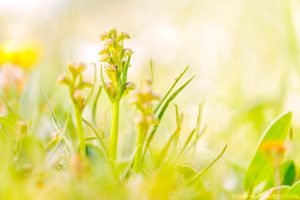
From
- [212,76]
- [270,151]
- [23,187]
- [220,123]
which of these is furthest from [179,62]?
[23,187]

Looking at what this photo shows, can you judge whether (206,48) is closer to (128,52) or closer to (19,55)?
(19,55)

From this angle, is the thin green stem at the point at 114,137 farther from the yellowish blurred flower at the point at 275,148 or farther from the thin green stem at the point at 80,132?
the yellowish blurred flower at the point at 275,148

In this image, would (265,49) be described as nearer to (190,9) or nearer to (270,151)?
(190,9)

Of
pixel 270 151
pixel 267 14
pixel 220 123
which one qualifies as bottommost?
pixel 220 123

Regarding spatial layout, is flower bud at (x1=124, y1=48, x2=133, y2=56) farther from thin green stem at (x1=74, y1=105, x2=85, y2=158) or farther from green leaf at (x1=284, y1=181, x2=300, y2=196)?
green leaf at (x1=284, y1=181, x2=300, y2=196)

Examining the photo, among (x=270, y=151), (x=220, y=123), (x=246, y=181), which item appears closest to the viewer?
(x=270, y=151)

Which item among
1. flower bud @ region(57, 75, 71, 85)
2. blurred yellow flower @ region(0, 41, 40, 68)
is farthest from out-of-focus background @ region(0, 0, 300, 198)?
flower bud @ region(57, 75, 71, 85)

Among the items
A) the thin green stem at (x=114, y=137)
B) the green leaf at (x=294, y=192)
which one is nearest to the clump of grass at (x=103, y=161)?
the thin green stem at (x=114, y=137)
